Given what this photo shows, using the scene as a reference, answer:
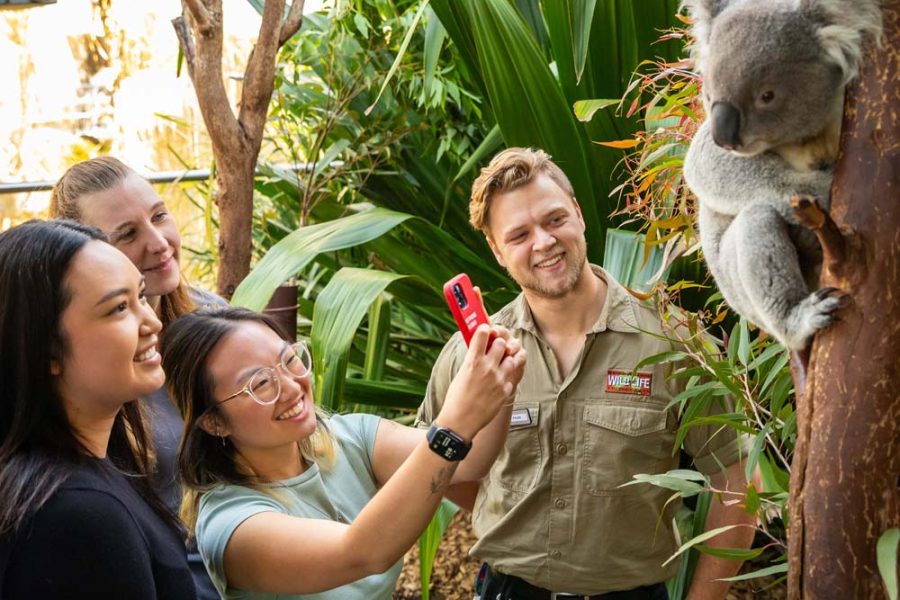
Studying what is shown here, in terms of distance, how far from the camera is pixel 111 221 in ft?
6.31

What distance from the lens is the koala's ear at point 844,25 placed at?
0.92m

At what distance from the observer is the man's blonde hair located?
1.97m

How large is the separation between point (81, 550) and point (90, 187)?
92 centimetres

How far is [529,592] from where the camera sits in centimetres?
196

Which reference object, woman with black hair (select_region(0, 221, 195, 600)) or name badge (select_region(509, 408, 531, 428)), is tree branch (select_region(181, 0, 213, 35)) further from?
name badge (select_region(509, 408, 531, 428))

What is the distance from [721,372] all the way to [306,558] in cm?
66

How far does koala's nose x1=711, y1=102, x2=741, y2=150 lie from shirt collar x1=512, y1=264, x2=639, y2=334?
3.02 ft

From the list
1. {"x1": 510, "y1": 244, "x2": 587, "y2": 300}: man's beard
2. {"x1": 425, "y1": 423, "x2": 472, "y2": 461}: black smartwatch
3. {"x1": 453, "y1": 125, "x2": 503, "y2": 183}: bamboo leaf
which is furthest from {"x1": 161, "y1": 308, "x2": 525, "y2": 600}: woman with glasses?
{"x1": 453, "y1": 125, "x2": 503, "y2": 183}: bamboo leaf

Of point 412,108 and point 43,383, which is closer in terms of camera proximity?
point 43,383

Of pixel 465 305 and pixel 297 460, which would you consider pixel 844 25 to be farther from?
pixel 297 460

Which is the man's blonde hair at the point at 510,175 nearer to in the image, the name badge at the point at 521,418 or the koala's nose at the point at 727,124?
the name badge at the point at 521,418

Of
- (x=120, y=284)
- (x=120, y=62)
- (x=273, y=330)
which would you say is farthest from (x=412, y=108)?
(x=120, y=62)

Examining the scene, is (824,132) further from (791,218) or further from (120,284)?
(120,284)

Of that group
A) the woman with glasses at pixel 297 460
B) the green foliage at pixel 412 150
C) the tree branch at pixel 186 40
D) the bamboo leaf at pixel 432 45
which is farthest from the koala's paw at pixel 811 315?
the bamboo leaf at pixel 432 45
